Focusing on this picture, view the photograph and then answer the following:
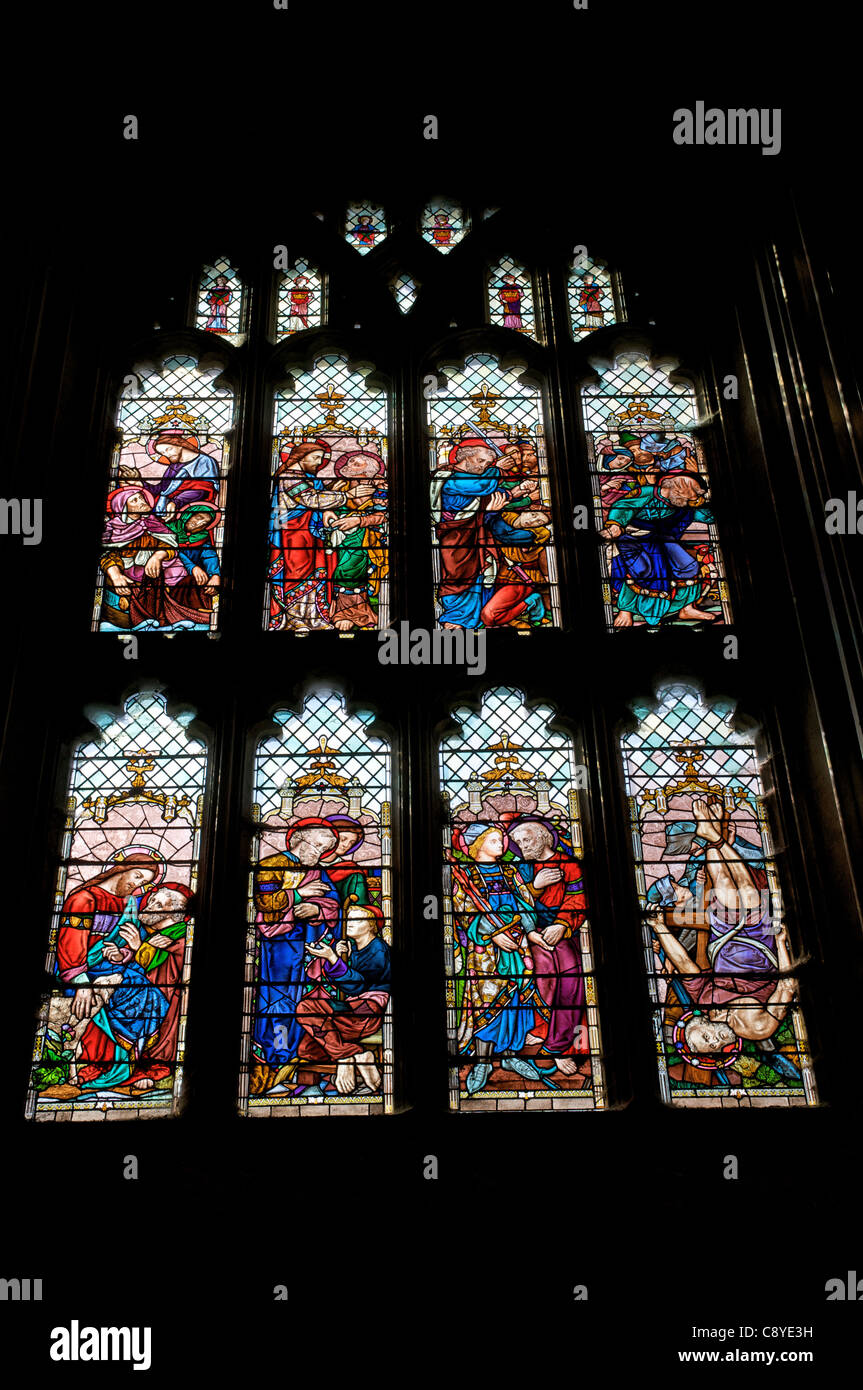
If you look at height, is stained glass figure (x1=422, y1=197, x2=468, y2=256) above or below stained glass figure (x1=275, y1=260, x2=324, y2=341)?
above

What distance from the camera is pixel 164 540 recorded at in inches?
307

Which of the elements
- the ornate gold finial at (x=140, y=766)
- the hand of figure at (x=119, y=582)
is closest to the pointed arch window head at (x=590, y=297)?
the hand of figure at (x=119, y=582)

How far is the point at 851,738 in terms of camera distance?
6.43 meters

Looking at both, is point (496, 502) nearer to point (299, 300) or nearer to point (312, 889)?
point (299, 300)

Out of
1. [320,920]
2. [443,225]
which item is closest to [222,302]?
[443,225]

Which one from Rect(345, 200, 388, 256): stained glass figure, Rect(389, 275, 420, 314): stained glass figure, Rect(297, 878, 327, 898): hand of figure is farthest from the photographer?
Rect(345, 200, 388, 256): stained glass figure

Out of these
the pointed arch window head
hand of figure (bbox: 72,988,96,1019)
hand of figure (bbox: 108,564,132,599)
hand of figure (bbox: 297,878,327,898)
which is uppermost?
the pointed arch window head

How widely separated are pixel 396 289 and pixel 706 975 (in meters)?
4.83

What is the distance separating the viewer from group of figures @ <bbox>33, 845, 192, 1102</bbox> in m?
6.09

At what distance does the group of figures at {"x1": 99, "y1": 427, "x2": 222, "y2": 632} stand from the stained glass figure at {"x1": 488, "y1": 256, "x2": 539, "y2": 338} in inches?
81.7

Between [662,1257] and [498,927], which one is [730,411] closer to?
[498,927]

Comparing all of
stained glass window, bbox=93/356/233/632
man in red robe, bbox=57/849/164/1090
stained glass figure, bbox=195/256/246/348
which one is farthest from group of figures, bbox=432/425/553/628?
man in red robe, bbox=57/849/164/1090

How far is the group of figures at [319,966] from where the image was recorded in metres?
6.12

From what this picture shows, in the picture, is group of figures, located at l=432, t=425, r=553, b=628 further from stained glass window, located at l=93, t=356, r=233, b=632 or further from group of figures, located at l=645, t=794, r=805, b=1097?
group of figures, located at l=645, t=794, r=805, b=1097
